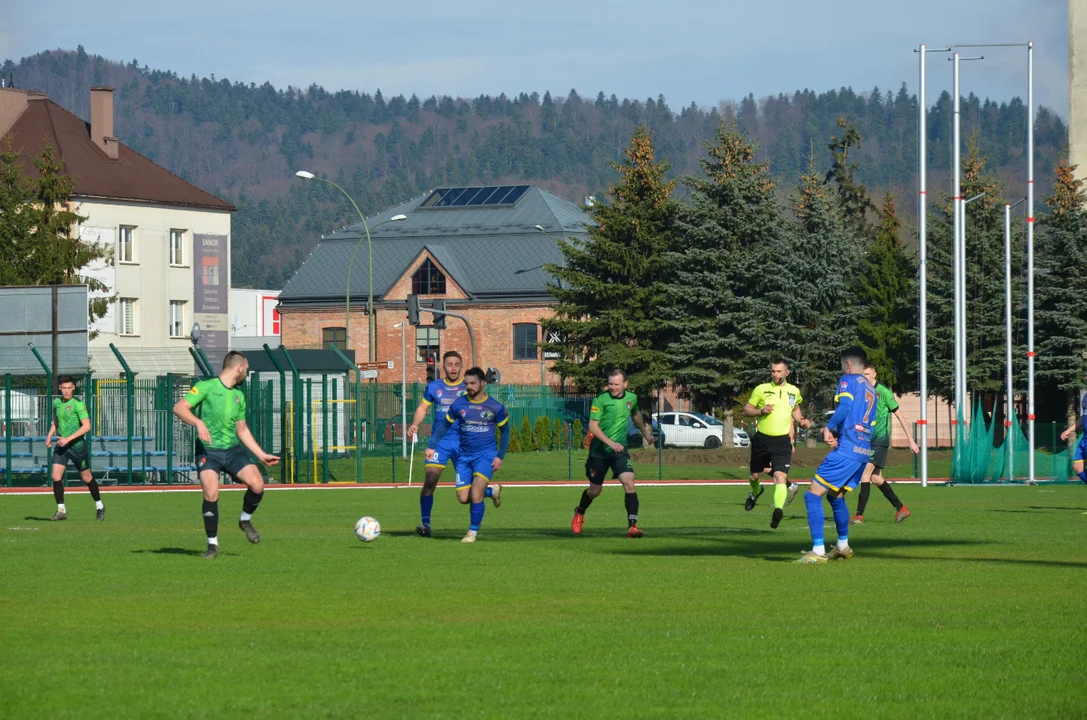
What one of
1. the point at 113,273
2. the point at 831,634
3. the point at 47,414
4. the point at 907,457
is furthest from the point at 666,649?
the point at 113,273

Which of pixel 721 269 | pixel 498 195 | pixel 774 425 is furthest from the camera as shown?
pixel 498 195

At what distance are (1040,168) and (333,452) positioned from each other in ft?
516

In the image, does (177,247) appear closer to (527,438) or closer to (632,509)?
(527,438)

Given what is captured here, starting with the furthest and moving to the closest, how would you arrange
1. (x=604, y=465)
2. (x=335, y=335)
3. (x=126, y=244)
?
1. (x=335, y=335)
2. (x=126, y=244)
3. (x=604, y=465)

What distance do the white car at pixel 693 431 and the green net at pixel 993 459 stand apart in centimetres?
2193

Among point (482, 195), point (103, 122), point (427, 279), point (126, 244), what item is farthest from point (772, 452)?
point (482, 195)

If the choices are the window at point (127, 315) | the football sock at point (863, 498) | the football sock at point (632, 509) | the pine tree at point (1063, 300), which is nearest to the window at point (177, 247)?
the window at point (127, 315)

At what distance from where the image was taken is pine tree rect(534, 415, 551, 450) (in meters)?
56.4

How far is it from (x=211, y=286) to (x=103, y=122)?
1000 centimetres

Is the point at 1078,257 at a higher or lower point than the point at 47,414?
higher

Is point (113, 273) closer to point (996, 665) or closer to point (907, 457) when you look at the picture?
point (907, 457)

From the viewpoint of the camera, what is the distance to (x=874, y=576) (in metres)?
12.9

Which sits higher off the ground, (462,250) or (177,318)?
(462,250)

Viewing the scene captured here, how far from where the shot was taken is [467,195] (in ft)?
308
